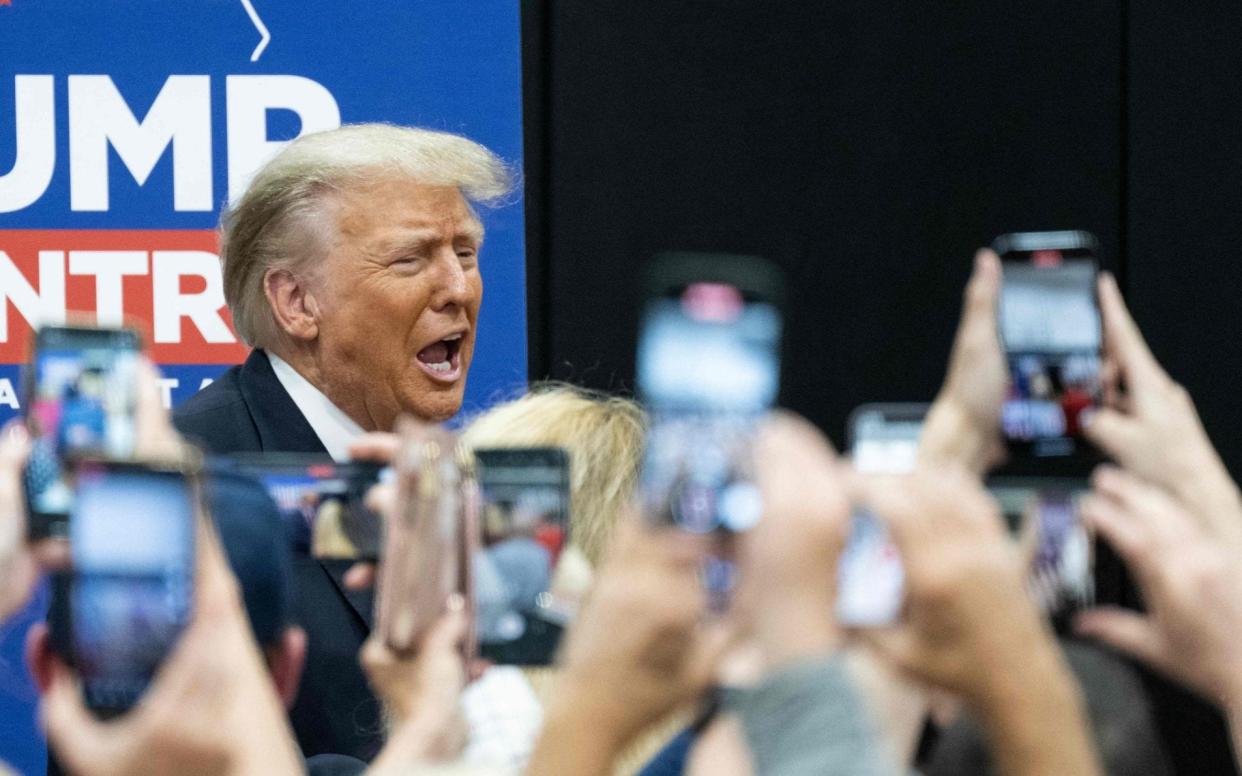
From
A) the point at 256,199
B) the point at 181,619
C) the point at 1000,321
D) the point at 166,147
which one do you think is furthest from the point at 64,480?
the point at 166,147

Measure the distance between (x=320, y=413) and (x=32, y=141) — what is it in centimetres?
71

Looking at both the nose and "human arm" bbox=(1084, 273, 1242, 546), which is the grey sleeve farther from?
the nose

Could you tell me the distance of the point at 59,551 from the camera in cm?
98

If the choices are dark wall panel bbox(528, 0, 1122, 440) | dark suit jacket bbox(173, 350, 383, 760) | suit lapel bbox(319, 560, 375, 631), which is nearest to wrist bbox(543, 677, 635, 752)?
dark suit jacket bbox(173, 350, 383, 760)

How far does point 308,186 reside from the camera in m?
2.61

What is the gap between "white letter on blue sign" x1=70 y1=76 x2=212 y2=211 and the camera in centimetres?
278

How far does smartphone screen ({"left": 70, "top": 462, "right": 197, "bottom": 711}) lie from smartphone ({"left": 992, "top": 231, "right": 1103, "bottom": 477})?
1.63 ft

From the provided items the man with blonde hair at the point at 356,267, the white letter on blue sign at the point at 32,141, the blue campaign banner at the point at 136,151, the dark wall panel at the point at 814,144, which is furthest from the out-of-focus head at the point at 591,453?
the dark wall panel at the point at 814,144

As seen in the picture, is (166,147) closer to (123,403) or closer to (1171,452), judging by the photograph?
(123,403)

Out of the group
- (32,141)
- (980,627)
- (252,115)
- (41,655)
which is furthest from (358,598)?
(980,627)

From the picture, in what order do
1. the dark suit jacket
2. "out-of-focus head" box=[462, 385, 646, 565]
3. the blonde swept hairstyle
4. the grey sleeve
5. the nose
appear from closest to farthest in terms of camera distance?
the grey sleeve → "out-of-focus head" box=[462, 385, 646, 565] → the dark suit jacket → the blonde swept hairstyle → the nose

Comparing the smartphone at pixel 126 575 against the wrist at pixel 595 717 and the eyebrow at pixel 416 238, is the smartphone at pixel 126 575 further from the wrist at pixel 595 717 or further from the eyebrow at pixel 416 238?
the eyebrow at pixel 416 238

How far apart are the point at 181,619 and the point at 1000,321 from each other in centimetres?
52

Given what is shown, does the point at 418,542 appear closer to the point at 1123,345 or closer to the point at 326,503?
the point at 326,503
